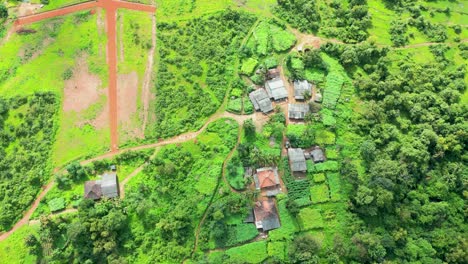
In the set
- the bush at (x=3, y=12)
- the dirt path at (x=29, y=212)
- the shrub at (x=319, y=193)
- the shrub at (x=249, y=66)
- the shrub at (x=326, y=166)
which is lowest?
the dirt path at (x=29, y=212)

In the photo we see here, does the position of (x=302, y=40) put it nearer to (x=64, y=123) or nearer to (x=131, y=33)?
(x=131, y=33)

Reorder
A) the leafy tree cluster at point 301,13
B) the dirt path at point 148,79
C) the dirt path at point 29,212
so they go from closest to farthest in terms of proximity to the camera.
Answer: the dirt path at point 29,212, the dirt path at point 148,79, the leafy tree cluster at point 301,13

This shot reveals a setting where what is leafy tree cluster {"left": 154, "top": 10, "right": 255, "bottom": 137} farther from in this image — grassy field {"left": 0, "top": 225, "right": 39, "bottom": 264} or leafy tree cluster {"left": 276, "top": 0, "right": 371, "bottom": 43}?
grassy field {"left": 0, "top": 225, "right": 39, "bottom": 264}

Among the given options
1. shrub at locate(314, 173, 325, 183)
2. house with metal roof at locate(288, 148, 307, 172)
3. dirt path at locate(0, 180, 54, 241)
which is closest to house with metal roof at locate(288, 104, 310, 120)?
house with metal roof at locate(288, 148, 307, 172)

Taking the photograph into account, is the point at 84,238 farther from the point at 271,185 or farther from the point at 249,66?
the point at 249,66

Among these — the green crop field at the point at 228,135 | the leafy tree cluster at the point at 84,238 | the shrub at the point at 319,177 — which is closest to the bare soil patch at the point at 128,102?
the green crop field at the point at 228,135

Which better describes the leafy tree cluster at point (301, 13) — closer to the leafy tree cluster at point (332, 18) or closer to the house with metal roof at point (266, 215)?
the leafy tree cluster at point (332, 18)

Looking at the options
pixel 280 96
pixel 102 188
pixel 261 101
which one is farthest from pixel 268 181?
pixel 102 188

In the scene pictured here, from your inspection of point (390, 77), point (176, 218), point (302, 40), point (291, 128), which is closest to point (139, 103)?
point (176, 218)
